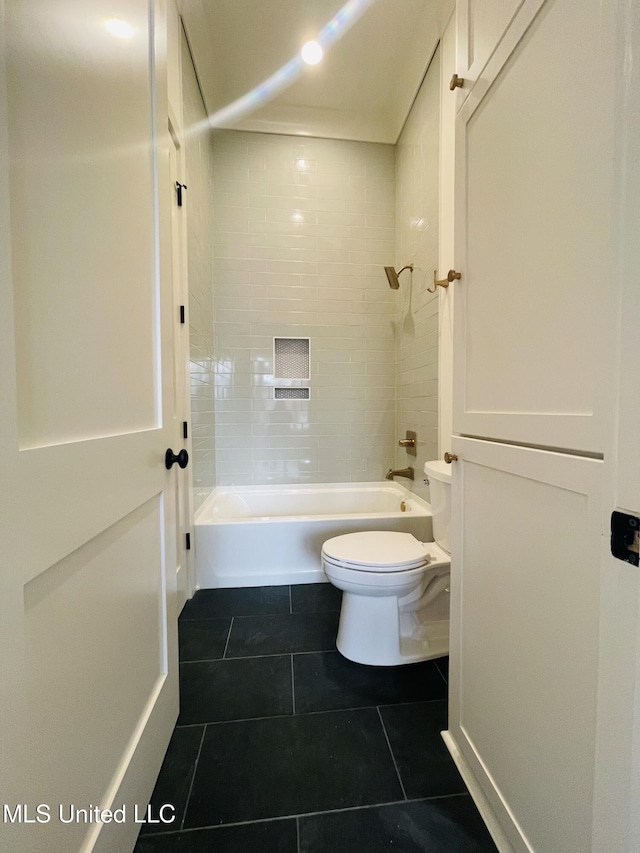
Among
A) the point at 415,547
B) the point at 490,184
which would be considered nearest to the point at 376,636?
the point at 415,547

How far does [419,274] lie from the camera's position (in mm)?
2355

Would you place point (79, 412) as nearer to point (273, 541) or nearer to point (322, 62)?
point (273, 541)

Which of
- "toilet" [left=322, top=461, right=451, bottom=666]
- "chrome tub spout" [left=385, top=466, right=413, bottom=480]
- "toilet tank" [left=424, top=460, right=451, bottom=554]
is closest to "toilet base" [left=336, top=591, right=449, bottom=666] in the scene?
"toilet" [left=322, top=461, right=451, bottom=666]

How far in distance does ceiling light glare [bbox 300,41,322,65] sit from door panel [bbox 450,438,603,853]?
2.43 metres

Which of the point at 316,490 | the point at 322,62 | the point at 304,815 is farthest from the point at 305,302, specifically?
the point at 304,815

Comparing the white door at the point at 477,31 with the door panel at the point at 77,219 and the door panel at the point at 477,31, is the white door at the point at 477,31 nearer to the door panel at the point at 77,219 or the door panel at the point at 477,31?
the door panel at the point at 477,31

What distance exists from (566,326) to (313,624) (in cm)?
167

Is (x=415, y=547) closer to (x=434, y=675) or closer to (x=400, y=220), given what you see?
(x=434, y=675)

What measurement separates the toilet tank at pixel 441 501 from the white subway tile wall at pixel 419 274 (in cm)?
50

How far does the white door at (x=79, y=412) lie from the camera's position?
0.48m

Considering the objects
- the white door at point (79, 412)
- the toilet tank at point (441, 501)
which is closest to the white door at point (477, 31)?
the white door at point (79, 412)

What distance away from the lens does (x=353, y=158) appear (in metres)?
2.75

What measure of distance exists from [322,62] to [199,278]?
145 cm

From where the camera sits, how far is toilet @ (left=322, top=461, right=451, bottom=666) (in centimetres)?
140
